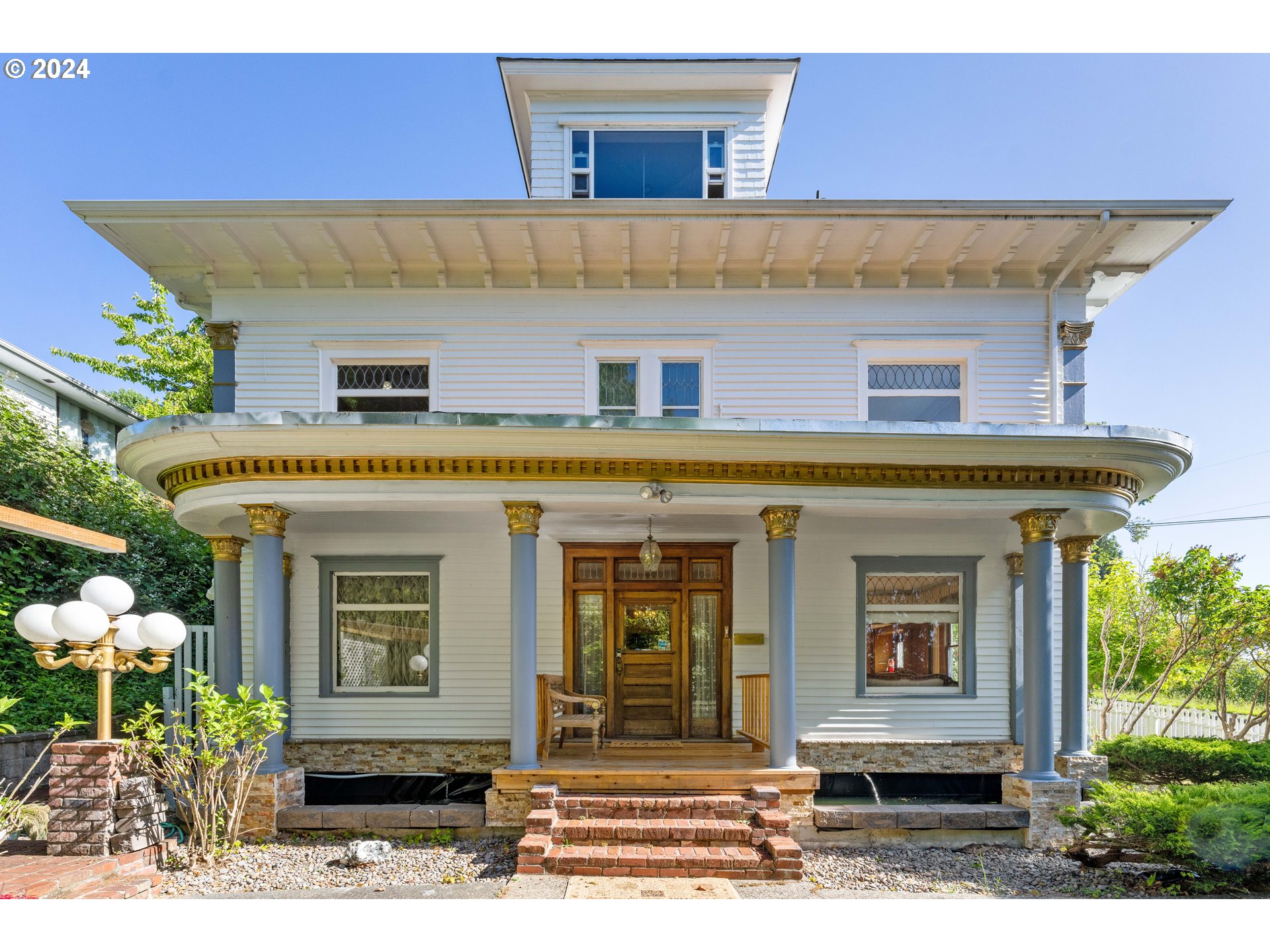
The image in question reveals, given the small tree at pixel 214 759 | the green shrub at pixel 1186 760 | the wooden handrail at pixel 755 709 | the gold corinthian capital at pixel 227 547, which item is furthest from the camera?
the green shrub at pixel 1186 760

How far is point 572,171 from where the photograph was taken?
1120 cm

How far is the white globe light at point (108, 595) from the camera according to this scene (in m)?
6.21

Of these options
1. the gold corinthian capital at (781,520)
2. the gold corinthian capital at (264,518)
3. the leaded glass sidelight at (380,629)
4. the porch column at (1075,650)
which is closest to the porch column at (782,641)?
the gold corinthian capital at (781,520)

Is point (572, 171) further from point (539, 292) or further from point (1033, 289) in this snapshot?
point (1033, 289)

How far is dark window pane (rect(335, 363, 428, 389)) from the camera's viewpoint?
9.86 meters

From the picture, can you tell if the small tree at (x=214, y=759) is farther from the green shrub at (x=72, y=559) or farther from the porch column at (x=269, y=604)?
the green shrub at (x=72, y=559)

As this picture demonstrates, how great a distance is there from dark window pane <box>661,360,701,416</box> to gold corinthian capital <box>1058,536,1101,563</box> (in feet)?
13.7

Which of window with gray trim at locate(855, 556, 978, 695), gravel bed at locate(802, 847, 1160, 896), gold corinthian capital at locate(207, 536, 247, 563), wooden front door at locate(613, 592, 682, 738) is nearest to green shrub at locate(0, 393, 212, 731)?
gold corinthian capital at locate(207, 536, 247, 563)

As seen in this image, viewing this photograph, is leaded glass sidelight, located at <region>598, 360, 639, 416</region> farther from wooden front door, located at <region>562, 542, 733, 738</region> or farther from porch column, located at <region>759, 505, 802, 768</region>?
porch column, located at <region>759, 505, 802, 768</region>

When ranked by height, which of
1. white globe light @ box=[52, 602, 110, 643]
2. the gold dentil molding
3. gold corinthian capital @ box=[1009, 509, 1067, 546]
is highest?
the gold dentil molding

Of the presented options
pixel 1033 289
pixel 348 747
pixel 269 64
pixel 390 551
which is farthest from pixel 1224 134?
pixel 348 747

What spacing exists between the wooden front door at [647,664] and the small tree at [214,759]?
3.85m

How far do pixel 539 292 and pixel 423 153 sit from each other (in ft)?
14.2

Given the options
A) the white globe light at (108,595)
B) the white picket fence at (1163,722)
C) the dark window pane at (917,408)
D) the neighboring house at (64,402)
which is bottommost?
the white picket fence at (1163,722)
